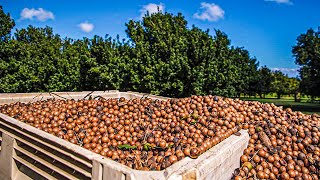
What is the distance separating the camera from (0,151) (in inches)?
117

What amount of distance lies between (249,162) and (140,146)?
143 cm

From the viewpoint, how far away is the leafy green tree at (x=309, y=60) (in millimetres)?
25078

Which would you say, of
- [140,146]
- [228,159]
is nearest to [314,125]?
[228,159]

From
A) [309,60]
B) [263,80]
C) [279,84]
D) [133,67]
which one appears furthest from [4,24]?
[279,84]

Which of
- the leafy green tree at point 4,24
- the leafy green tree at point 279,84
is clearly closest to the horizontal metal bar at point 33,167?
the leafy green tree at point 4,24

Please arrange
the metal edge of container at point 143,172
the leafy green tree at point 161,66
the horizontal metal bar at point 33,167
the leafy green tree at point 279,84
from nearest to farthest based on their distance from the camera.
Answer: the metal edge of container at point 143,172
the horizontal metal bar at point 33,167
the leafy green tree at point 161,66
the leafy green tree at point 279,84

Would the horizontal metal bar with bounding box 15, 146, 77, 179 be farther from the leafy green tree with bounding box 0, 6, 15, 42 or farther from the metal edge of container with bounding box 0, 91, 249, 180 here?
the leafy green tree with bounding box 0, 6, 15, 42

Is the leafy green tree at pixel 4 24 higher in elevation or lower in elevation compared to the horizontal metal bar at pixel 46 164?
higher

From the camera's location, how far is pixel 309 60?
2694cm

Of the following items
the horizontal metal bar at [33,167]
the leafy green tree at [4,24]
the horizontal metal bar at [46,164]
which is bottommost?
the horizontal metal bar at [33,167]

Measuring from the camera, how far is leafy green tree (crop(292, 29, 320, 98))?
2508 centimetres

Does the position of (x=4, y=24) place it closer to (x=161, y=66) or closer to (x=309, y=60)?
(x=161, y=66)

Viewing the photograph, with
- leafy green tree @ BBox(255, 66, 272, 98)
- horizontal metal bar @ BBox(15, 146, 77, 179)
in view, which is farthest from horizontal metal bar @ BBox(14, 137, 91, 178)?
leafy green tree @ BBox(255, 66, 272, 98)

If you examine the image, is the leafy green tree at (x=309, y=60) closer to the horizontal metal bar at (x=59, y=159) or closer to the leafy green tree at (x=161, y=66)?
the leafy green tree at (x=161, y=66)
